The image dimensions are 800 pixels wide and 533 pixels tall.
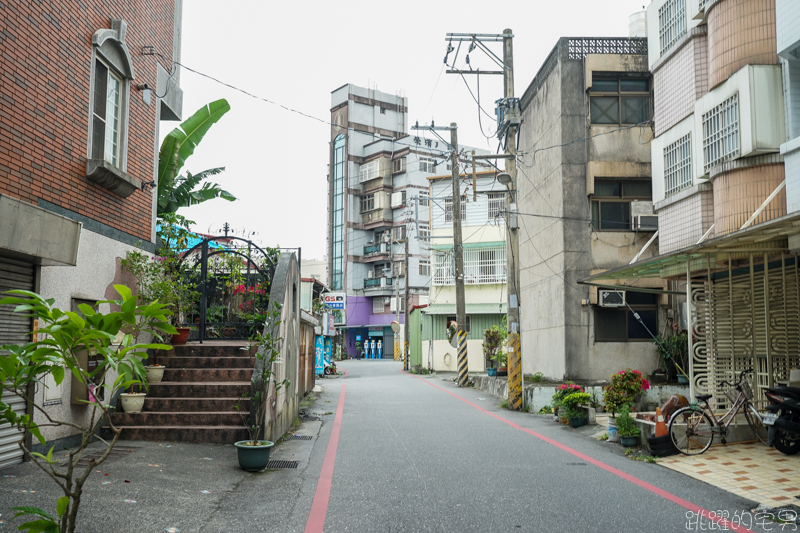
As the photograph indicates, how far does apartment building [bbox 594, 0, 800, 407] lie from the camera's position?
10.6 metres

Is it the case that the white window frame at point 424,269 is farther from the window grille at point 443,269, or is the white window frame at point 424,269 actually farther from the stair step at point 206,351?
the stair step at point 206,351

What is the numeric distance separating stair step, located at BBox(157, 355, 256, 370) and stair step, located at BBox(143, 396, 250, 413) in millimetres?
1325

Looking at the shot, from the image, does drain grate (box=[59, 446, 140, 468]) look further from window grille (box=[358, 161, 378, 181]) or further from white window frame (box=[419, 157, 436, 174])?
window grille (box=[358, 161, 378, 181])

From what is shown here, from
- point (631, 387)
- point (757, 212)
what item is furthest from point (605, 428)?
point (757, 212)

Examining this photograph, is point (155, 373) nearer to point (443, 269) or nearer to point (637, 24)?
point (637, 24)

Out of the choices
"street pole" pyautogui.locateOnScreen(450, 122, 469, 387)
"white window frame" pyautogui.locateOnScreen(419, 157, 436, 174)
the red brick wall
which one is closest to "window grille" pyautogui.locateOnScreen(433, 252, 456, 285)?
"street pole" pyautogui.locateOnScreen(450, 122, 469, 387)

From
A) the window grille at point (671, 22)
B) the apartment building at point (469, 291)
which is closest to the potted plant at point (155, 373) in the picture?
the window grille at point (671, 22)

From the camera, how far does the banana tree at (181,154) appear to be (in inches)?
554

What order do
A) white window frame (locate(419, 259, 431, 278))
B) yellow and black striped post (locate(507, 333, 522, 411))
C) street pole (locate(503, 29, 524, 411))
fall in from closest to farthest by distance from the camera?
yellow and black striped post (locate(507, 333, 522, 411)) < street pole (locate(503, 29, 524, 411)) < white window frame (locate(419, 259, 431, 278))

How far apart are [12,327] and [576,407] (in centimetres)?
1009

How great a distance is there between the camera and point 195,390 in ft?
35.1

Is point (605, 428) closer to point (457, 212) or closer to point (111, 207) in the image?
point (111, 207)

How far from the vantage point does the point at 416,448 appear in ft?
33.8

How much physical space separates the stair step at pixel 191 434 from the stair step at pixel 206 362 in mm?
2024
